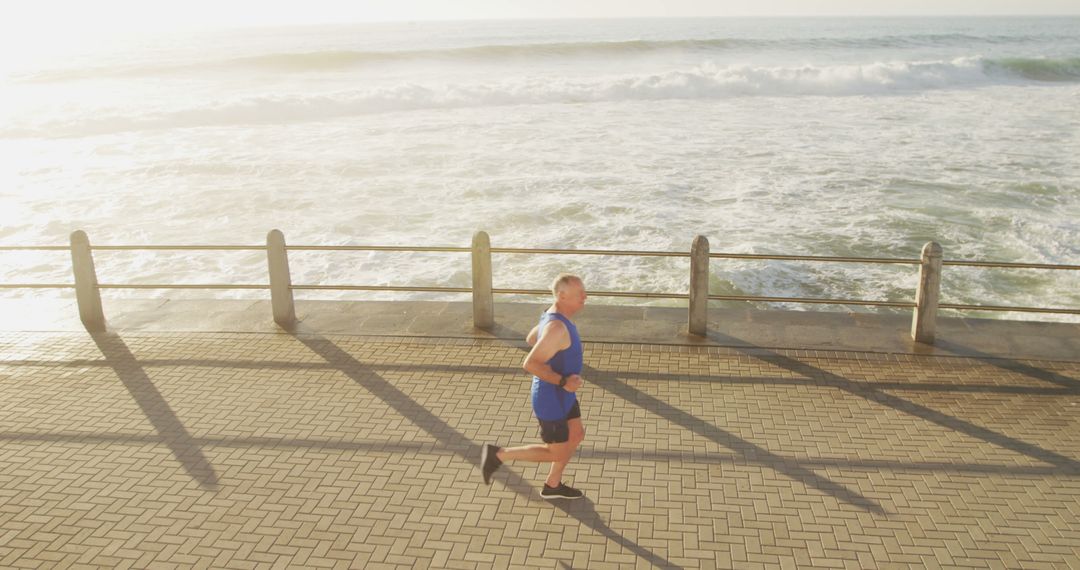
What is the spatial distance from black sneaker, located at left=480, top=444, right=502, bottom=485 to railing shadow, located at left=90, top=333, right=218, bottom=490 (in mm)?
2129

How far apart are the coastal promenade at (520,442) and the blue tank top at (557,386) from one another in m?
0.78

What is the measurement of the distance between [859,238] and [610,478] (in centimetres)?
1214

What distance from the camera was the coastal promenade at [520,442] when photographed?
5.64 m

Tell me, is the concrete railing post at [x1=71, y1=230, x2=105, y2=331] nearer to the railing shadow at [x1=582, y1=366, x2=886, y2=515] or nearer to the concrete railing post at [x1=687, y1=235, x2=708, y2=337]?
the railing shadow at [x1=582, y1=366, x2=886, y2=515]

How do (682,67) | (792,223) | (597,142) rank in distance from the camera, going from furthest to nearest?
1. (682,67)
2. (597,142)
3. (792,223)

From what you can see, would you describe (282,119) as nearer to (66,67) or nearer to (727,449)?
(66,67)

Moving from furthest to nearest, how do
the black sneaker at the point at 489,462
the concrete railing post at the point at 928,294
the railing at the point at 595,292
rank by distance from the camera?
1. the railing at the point at 595,292
2. the concrete railing post at the point at 928,294
3. the black sneaker at the point at 489,462

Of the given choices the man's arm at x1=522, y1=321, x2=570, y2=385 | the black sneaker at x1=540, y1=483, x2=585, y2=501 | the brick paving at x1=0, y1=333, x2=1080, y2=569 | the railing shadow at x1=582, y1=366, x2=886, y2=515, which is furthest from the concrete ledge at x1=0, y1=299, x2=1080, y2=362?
the man's arm at x1=522, y1=321, x2=570, y2=385

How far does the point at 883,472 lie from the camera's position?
21.4ft

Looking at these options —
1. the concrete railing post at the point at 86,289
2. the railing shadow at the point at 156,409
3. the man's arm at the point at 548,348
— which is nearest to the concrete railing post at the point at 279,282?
the railing shadow at the point at 156,409

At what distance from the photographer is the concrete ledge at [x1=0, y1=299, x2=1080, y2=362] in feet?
29.9

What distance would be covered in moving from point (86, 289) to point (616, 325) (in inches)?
248

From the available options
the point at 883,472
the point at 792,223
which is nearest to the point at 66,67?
the point at 792,223

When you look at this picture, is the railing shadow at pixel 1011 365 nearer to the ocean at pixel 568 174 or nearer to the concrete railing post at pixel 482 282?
the ocean at pixel 568 174
